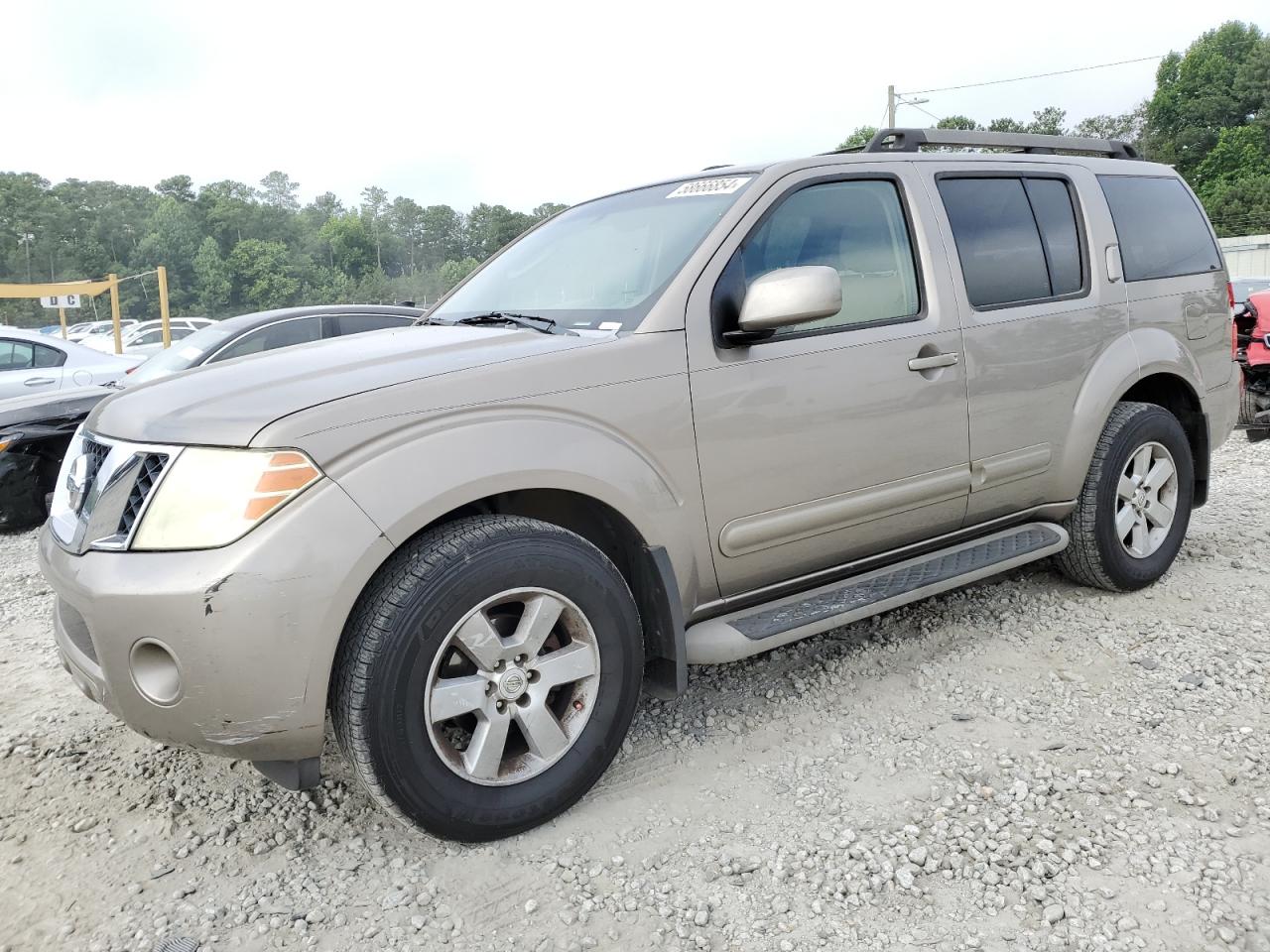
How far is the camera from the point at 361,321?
25.5ft

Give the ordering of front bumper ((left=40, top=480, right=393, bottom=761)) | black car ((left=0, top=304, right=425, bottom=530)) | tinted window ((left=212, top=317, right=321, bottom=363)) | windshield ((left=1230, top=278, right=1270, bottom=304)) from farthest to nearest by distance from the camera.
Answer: windshield ((left=1230, top=278, right=1270, bottom=304)) → tinted window ((left=212, top=317, right=321, bottom=363)) → black car ((left=0, top=304, right=425, bottom=530)) → front bumper ((left=40, top=480, right=393, bottom=761))

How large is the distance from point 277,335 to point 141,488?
5.42m

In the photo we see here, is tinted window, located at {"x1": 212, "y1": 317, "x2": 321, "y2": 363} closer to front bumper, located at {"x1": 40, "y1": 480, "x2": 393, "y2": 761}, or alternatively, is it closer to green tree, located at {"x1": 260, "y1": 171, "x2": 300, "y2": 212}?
front bumper, located at {"x1": 40, "y1": 480, "x2": 393, "y2": 761}

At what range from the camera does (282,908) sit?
2285 millimetres

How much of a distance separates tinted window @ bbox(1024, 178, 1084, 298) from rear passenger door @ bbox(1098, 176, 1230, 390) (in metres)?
0.28

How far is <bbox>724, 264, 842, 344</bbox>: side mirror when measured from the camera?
8.84 feet

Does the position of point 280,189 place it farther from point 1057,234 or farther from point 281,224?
point 1057,234

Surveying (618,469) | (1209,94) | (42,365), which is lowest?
(618,469)

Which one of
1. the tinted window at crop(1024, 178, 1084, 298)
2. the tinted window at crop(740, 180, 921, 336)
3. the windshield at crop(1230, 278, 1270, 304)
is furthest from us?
the windshield at crop(1230, 278, 1270, 304)

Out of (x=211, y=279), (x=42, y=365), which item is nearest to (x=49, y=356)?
(x=42, y=365)

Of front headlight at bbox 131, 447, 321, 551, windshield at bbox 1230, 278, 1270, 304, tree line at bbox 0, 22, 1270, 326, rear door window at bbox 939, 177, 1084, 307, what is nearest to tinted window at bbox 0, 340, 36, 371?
front headlight at bbox 131, 447, 321, 551

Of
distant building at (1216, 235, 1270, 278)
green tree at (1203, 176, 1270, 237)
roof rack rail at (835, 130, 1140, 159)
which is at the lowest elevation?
roof rack rail at (835, 130, 1140, 159)

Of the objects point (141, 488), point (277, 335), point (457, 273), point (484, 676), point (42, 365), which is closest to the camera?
point (141, 488)

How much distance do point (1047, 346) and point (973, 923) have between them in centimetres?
229
